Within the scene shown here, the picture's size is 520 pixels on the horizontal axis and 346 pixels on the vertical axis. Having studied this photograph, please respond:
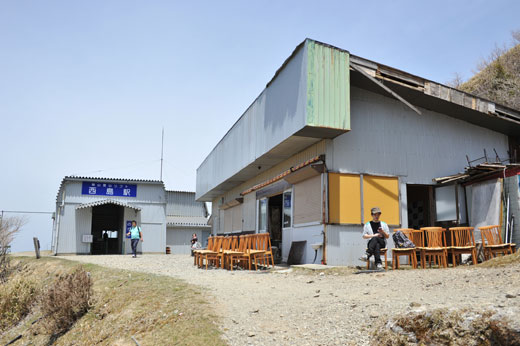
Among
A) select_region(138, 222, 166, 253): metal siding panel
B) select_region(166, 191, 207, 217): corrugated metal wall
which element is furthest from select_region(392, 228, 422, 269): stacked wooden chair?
select_region(166, 191, 207, 217): corrugated metal wall

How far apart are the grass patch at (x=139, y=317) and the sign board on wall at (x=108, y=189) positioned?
16292 mm

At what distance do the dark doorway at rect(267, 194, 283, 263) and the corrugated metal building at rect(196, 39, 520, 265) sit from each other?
185cm

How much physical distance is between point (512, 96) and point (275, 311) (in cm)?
2038

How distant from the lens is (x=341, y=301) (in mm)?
5941

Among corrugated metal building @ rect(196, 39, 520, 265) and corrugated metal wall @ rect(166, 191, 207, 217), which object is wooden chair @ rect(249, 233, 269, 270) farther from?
corrugated metal wall @ rect(166, 191, 207, 217)

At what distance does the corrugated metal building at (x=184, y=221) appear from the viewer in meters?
34.4

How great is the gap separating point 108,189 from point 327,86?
1974 centimetres

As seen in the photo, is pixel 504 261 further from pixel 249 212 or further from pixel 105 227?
pixel 105 227

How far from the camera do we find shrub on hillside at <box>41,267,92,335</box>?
8523 millimetres

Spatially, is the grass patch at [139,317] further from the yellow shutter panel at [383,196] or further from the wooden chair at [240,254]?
the yellow shutter panel at [383,196]

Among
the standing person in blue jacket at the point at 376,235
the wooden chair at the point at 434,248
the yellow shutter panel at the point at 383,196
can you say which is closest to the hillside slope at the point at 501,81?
the yellow shutter panel at the point at 383,196

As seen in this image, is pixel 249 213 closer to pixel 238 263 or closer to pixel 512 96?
pixel 238 263

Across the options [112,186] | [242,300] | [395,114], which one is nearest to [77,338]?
[242,300]

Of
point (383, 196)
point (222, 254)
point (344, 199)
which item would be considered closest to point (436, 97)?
point (383, 196)
